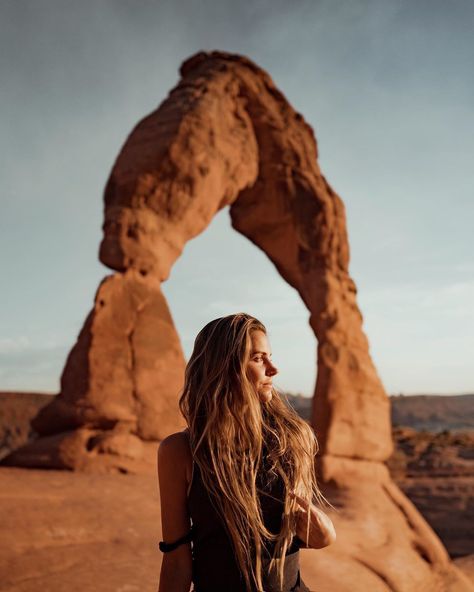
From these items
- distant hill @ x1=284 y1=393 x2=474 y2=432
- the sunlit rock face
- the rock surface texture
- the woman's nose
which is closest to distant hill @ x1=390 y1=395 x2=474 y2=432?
distant hill @ x1=284 y1=393 x2=474 y2=432

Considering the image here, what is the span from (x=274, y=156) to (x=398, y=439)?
10476 millimetres

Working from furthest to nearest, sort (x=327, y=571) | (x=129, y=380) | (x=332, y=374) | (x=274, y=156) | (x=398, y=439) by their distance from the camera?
(x=398, y=439), (x=274, y=156), (x=332, y=374), (x=129, y=380), (x=327, y=571)

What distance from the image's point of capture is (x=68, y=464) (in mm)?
5617

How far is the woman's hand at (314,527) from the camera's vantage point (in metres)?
1.53

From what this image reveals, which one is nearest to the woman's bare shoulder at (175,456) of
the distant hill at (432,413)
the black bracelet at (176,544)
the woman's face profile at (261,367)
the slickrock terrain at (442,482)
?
the black bracelet at (176,544)

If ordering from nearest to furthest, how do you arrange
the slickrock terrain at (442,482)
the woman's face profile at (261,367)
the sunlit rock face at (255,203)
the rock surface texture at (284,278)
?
the woman's face profile at (261,367) < the rock surface texture at (284,278) < the sunlit rock face at (255,203) < the slickrock terrain at (442,482)

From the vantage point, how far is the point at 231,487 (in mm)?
1521

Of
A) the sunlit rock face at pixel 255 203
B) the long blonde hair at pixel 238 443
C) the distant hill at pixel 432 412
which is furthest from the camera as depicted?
the distant hill at pixel 432 412

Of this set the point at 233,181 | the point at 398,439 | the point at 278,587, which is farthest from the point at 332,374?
the point at 398,439

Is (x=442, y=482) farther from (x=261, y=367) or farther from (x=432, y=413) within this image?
(x=432, y=413)

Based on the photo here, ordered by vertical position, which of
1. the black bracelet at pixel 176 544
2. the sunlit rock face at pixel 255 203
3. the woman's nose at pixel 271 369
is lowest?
the black bracelet at pixel 176 544

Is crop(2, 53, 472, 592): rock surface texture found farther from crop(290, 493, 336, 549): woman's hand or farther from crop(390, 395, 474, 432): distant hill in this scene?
crop(390, 395, 474, 432): distant hill

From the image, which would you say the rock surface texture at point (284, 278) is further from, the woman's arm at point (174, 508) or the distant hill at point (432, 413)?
the distant hill at point (432, 413)

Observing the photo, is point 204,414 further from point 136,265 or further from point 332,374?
point 332,374
